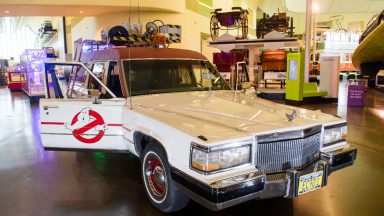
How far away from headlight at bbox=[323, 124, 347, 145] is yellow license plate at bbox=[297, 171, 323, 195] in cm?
44

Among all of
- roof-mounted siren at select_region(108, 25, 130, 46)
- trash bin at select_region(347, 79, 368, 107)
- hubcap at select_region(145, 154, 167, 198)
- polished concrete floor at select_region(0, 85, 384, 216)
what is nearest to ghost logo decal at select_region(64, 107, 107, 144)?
polished concrete floor at select_region(0, 85, 384, 216)

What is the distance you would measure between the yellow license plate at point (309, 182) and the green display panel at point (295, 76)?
835cm

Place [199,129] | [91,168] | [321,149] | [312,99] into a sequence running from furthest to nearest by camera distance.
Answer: [312,99] < [91,168] < [321,149] < [199,129]

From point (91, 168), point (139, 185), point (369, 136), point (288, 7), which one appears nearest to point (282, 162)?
point (139, 185)

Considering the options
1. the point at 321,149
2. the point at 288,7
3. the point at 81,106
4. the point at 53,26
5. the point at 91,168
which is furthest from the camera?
the point at 288,7

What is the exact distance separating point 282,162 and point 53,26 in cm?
3072

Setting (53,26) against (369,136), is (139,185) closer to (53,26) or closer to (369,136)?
(369,136)

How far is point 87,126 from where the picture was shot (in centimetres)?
374

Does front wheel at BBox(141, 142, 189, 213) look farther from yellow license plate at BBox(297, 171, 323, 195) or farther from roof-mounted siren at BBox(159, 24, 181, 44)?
roof-mounted siren at BBox(159, 24, 181, 44)

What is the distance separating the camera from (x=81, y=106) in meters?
3.74

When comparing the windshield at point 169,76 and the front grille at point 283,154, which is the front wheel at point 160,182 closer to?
the front grille at point 283,154

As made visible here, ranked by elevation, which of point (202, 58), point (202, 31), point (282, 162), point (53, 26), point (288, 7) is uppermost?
point (288, 7)

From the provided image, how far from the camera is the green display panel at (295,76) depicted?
1074cm

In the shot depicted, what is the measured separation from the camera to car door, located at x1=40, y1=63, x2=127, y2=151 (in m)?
3.70
